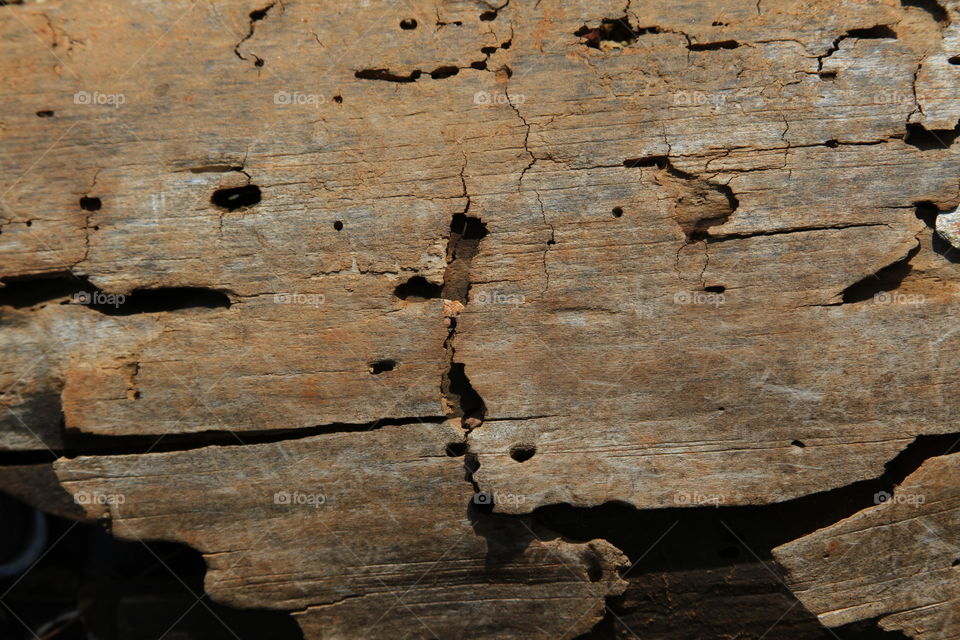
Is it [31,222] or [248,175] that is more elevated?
[248,175]

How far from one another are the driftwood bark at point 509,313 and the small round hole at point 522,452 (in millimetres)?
14

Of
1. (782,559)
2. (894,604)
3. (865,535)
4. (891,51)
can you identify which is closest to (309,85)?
(891,51)

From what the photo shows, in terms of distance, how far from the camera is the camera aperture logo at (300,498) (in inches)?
99.7

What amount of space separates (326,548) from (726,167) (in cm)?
226

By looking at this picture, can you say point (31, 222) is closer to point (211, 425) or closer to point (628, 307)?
point (211, 425)

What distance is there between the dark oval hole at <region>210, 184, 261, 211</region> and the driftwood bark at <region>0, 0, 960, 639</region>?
0.01 meters

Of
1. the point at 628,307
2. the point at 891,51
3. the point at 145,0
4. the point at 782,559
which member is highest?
the point at 145,0

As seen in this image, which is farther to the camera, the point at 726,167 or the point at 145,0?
the point at 145,0

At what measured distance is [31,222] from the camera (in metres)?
2.62

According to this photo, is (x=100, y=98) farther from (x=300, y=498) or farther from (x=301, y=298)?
(x=300, y=498)

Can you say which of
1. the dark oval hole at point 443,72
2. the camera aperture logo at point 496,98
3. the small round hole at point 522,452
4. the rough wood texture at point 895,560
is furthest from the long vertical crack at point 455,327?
the rough wood texture at point 895,560

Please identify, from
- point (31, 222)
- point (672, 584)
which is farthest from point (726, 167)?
point (31, 222)

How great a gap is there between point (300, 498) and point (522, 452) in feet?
3.02

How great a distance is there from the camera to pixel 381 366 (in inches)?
99.8
